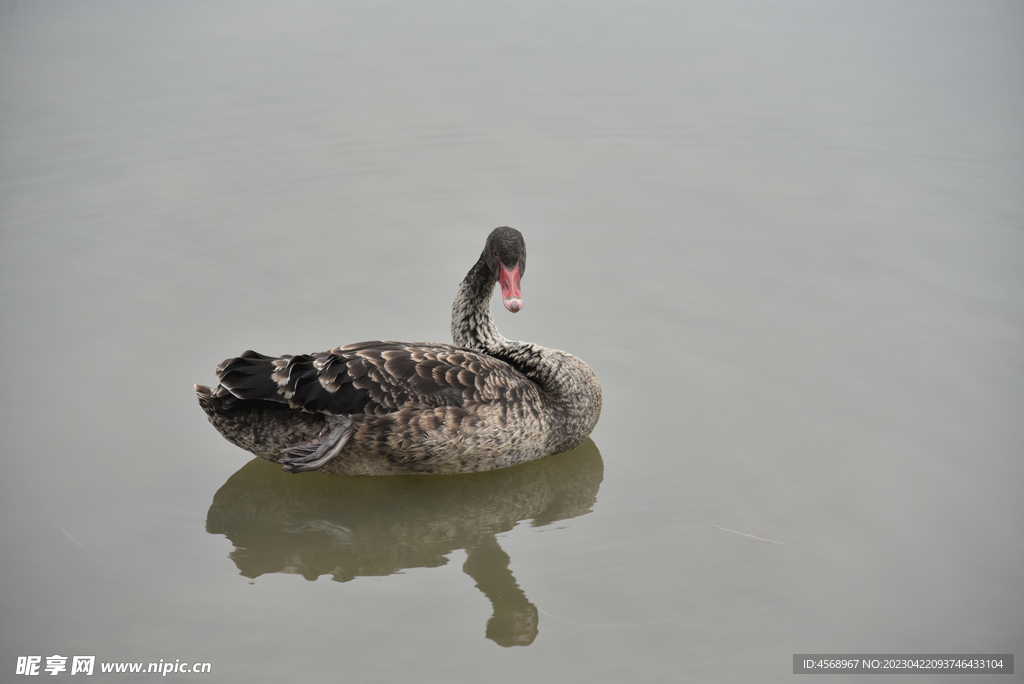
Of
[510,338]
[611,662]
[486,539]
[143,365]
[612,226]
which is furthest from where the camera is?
[612,226]

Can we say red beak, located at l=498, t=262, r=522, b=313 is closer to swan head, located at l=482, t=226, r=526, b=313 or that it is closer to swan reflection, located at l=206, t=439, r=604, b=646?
swan head, located at l=482, t=226, r=526, b=313

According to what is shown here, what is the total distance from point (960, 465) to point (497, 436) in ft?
9.12

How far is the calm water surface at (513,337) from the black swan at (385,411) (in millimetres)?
260

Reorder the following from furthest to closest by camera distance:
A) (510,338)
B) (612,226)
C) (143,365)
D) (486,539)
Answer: (612,226), (510,338), (143,365), (486,539)

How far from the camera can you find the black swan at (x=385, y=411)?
18.2 feet

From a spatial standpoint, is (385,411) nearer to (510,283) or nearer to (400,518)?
(400,518)

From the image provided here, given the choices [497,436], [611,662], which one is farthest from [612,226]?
[611,662]

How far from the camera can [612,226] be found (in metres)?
8.59

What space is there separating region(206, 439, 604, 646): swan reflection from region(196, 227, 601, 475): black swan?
0.47 feet

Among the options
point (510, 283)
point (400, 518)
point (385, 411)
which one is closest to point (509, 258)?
point (510, 283)

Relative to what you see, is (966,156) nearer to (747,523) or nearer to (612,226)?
(612,226)

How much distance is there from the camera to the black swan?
5547 mm

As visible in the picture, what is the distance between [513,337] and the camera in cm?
738

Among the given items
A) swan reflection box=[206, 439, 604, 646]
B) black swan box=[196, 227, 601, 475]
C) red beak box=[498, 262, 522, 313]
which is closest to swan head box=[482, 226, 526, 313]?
red beak box=[498, 262, 522, 313]
